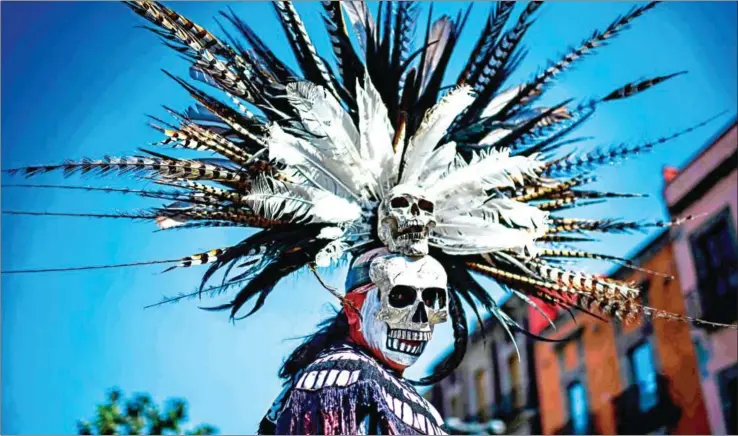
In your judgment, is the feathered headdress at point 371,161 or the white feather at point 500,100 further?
the white feather at point 500,100

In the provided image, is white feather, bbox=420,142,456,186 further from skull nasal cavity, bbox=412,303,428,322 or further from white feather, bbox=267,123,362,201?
skull nasal cavity, bbox=412,303,428,322

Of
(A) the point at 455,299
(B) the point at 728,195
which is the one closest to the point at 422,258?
(A) the point at 455,299

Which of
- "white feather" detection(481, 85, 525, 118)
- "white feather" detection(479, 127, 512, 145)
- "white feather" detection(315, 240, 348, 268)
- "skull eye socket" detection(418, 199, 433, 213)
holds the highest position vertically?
"white feather" detection(481, 85, 525, 118)

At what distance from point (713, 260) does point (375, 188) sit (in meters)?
11.7

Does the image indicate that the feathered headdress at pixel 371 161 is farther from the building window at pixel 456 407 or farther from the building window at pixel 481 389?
the building window at pixel 456 407

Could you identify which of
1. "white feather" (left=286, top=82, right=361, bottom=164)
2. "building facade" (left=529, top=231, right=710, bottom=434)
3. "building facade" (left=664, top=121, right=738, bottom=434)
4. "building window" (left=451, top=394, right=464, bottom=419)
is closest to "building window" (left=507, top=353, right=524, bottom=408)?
"building facade" (left=529, top=231, right=710, bottom=434)

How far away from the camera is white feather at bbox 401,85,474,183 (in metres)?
3.84

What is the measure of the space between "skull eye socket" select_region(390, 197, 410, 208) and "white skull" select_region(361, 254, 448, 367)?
0.65 ft

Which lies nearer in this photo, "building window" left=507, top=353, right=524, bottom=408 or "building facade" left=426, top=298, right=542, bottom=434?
"building facade" left=426, top=298, right=542, bottom=434

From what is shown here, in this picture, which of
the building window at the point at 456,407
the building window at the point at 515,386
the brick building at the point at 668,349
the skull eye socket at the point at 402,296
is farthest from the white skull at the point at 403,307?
the building window at the point at 456,407

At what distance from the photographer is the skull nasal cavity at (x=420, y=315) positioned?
3645 millimetres

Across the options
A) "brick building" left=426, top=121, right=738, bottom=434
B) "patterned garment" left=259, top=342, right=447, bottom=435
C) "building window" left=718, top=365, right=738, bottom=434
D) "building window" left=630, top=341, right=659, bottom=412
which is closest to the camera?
"patterned garment" left=259, top=342, right=447, bottom=435

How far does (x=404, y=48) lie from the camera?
4.19m

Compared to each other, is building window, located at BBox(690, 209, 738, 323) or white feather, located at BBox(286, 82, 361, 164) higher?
building window, located at BBox(690, 209, 738, 323)
